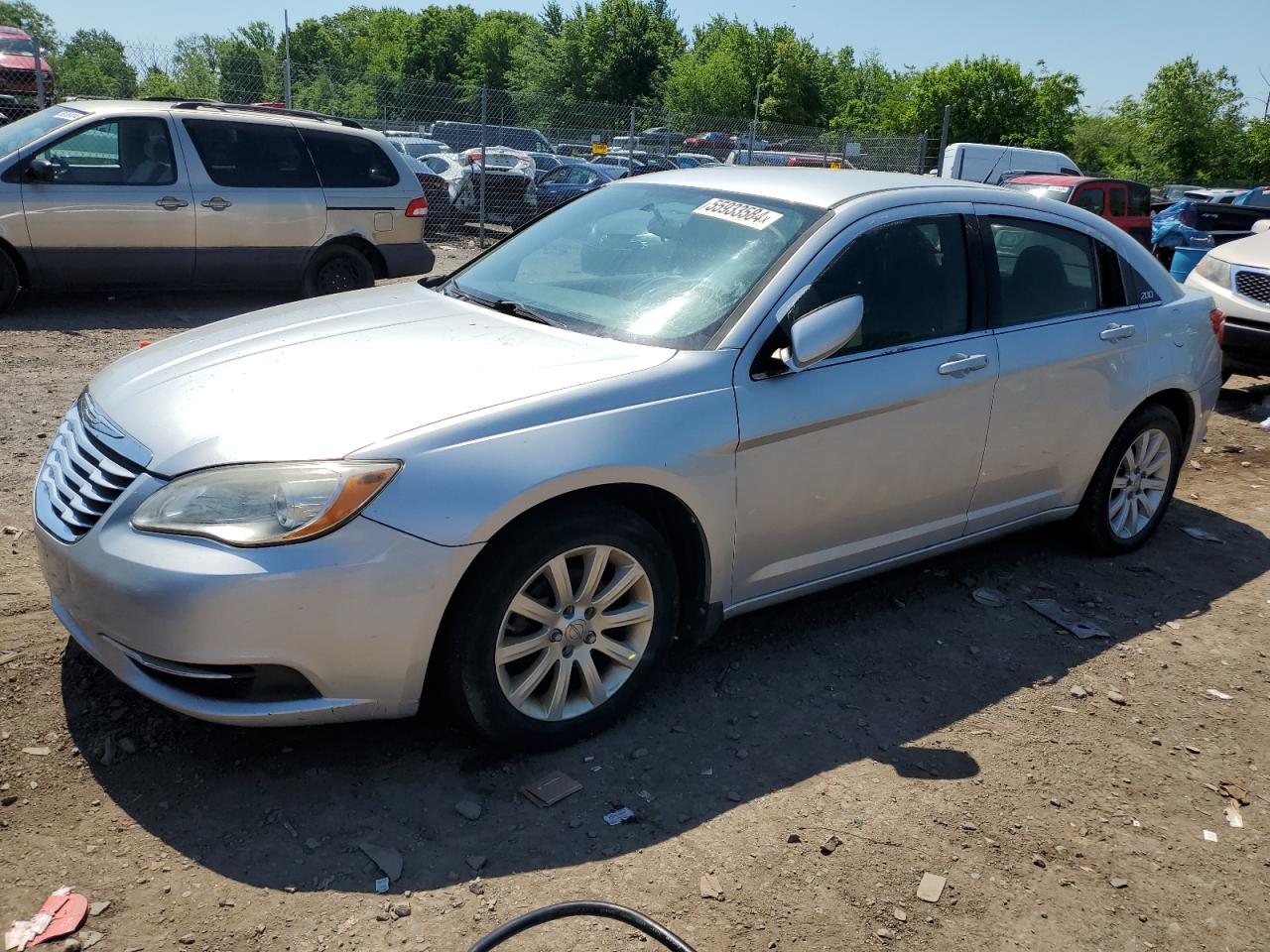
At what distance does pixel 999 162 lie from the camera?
881 inches

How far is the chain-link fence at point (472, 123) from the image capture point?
1647 centimetres

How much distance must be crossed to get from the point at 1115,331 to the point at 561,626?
2935 millimetres

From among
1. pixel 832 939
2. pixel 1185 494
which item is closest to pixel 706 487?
pixel 832 939

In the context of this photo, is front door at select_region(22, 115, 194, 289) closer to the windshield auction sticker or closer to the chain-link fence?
the chain-link fence

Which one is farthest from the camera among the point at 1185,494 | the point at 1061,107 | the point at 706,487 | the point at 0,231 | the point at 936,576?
the point at 1061,107

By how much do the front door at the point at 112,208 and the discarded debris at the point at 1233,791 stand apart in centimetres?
859

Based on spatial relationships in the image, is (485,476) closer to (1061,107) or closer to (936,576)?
(936,576)

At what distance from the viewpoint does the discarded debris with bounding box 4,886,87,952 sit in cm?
247

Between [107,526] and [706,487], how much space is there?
1685 mm

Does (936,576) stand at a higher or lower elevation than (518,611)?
lower

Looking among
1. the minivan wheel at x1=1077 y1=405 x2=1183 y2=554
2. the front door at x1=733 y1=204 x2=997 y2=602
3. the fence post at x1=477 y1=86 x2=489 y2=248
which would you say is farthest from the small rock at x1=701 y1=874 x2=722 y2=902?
the fence post at x1=477 y1=86 x2=489 y2=248

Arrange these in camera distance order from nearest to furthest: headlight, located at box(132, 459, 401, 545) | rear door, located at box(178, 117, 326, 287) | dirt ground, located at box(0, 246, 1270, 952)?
dirt ground, located at box(0, 246, 1270, 952), headlight, located at box(132, 459, 401, 545), rear door, located at box(178, 117, 326, 287)

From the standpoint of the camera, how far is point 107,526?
2.92 metres

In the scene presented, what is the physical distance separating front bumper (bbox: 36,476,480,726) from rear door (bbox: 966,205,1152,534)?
95.4 inches
